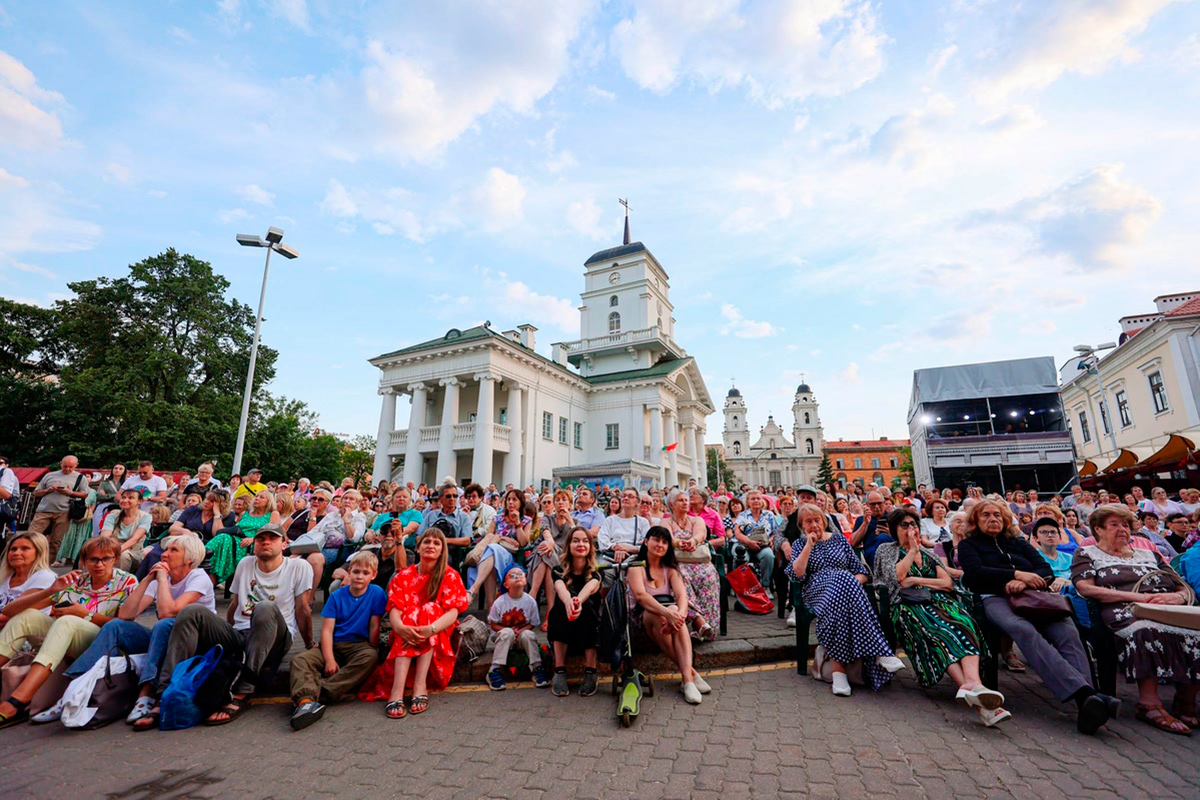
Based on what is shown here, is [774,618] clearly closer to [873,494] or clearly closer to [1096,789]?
[873,494]

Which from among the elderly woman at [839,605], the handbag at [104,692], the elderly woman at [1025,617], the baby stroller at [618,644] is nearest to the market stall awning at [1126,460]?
the elderly woman at [1025,617]

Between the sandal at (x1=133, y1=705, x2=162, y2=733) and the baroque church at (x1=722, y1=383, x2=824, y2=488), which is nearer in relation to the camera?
the sandal at (x1=133, y1=705, x2=162, y2=733)

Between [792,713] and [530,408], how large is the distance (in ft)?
82.9

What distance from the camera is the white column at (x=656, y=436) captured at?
3188cm

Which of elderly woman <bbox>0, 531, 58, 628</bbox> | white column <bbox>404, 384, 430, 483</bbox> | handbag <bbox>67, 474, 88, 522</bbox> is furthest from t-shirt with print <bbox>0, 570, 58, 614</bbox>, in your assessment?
white column <bbox>404, 384, 430, 483</bbox>

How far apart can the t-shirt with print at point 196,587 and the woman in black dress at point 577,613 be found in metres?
2.97

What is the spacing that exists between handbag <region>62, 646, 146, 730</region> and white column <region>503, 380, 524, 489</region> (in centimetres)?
2250

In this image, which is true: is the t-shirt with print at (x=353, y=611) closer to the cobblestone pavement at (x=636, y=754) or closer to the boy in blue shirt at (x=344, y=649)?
the boy in blue shirt at (x=344, y=649)

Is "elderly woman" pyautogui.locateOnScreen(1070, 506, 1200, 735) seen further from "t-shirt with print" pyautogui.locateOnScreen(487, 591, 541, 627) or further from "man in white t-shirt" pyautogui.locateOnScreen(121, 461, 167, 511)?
"man in white t-shirt" pyautogui.locateOnScreen(121, 461, 167, 511)

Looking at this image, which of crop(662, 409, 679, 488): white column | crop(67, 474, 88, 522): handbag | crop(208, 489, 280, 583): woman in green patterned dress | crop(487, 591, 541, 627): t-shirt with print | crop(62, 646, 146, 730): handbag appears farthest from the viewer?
crop(662, 409, 679, 488): white column

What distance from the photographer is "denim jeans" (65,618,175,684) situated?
12.7 feet

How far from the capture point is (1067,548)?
5.79 meters

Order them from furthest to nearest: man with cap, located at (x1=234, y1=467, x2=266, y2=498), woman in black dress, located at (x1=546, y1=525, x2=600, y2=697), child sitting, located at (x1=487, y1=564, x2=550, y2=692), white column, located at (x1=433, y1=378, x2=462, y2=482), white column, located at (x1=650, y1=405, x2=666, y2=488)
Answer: white column, located at (x1=650, y1=405, x2=666, y2=488)
white column, located at (x1=433, y1=378, x2=462, y2=482)
man with cap, located at (x1=234, y1=467, x2=266, y2=498)
child sitting, located at (x1=487, y1=564, x2=550, y2=692)
woman in black dress, located at (x1=546, y1=525, x2=600, y2=697)

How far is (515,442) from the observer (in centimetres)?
2683
